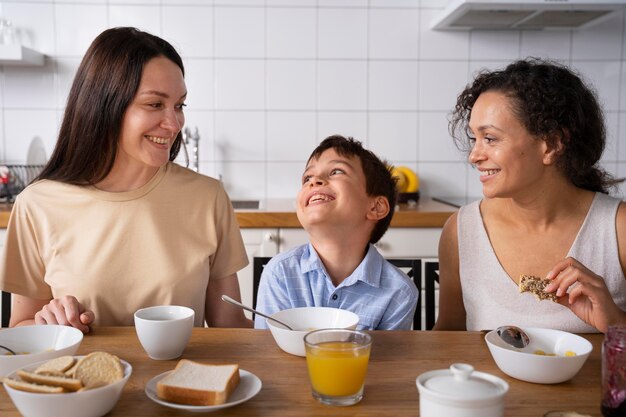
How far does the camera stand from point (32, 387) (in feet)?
2.53

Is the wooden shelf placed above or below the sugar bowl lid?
above

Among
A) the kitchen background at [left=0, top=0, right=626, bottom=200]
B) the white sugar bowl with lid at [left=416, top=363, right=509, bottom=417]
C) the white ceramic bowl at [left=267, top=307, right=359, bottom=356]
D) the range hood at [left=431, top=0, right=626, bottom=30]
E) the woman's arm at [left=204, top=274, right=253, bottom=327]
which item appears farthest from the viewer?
A: the kitchen background at [left=0, top=0, right=626, bottom=200]

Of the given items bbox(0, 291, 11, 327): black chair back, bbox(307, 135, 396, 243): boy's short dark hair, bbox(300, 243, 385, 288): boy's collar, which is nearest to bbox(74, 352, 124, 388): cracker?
bbox(300, 243, 385, 288): boy's collar

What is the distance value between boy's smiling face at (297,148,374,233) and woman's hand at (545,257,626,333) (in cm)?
51

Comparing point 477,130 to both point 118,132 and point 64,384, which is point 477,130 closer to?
point 118,132

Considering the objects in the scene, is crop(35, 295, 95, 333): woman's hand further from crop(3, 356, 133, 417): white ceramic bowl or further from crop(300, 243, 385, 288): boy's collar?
crop(300, 243, 385, 288): boy's collar

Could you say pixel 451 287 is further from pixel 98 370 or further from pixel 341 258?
pixel 98 370

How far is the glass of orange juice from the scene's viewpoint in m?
0.83

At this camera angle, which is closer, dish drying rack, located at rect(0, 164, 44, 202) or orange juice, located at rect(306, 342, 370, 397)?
orange juice, located at rect(306, 342, 370, 397)

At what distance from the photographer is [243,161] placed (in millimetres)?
3051

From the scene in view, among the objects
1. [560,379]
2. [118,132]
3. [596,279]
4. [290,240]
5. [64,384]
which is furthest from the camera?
[290,240]

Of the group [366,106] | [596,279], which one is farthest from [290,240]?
[596,279]

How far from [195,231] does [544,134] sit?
0.85 m

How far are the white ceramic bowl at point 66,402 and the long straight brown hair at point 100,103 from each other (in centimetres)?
75
